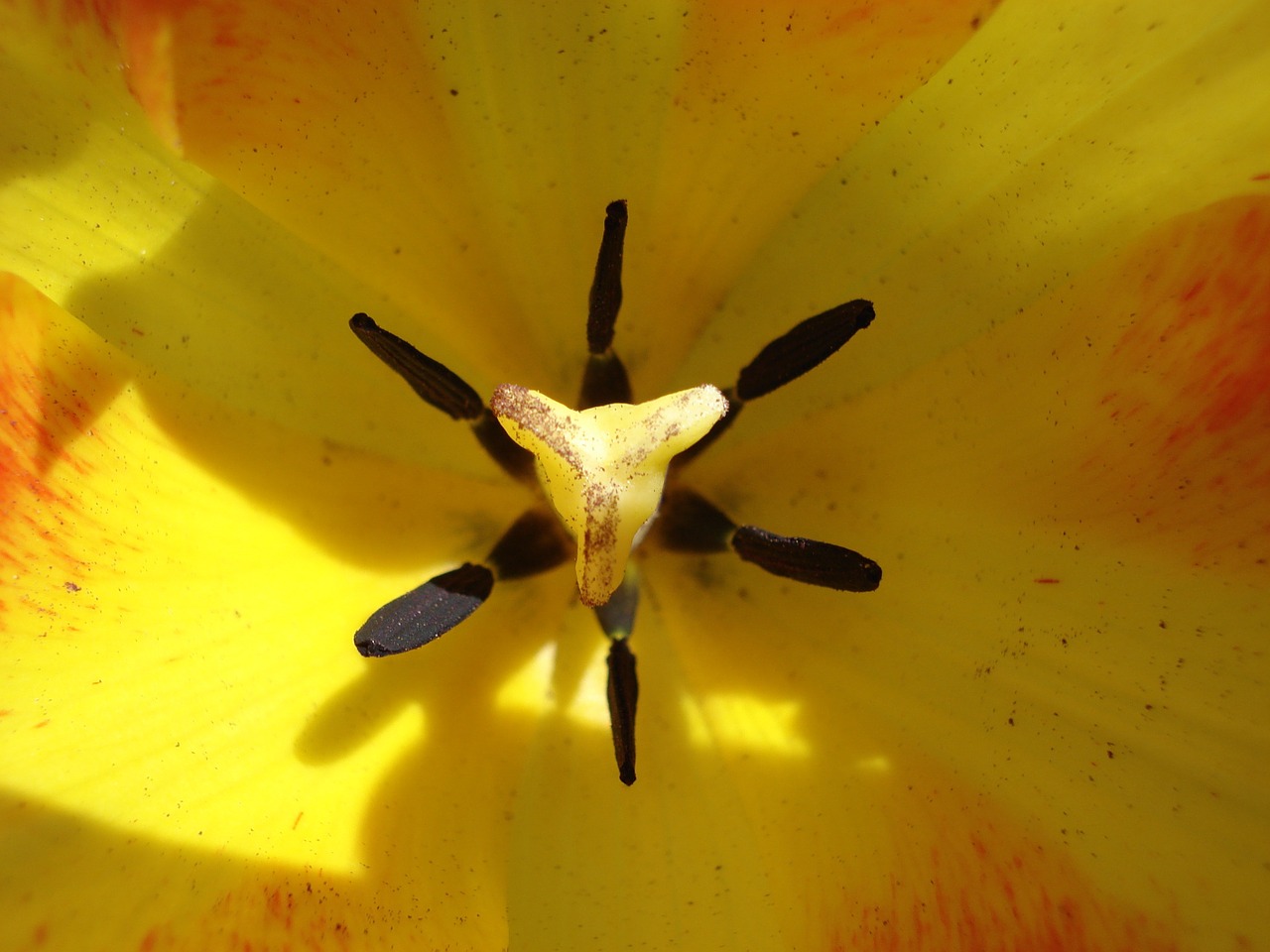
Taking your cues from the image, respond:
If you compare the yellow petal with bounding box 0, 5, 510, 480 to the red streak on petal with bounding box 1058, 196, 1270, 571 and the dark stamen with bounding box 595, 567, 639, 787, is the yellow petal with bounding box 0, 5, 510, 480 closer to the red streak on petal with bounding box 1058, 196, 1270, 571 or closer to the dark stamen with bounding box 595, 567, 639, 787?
the dark stamen with bounding box 595, 567, 639, 787

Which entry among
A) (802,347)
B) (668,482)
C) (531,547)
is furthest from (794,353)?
(531,547)

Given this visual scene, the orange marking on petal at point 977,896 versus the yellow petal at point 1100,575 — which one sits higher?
A: the yellow petal at point 1100,575

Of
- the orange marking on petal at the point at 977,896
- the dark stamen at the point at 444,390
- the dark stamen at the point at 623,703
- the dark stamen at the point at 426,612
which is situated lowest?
the orange marking on petal at the point at 977,896

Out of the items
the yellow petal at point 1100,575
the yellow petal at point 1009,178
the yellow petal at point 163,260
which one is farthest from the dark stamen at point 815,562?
the yellow petal at point 163,260

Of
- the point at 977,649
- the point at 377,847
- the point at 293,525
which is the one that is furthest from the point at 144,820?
the point at 977,649

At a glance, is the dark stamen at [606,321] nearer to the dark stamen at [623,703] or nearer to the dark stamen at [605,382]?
the dark stamen at [605,382]

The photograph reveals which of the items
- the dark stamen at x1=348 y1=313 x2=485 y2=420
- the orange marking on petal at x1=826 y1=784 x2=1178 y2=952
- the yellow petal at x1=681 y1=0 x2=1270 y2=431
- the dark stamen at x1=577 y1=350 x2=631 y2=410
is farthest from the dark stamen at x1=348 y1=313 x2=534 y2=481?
the orange marking on petal at x1=826 y1=784 x2=1178 y2=952
